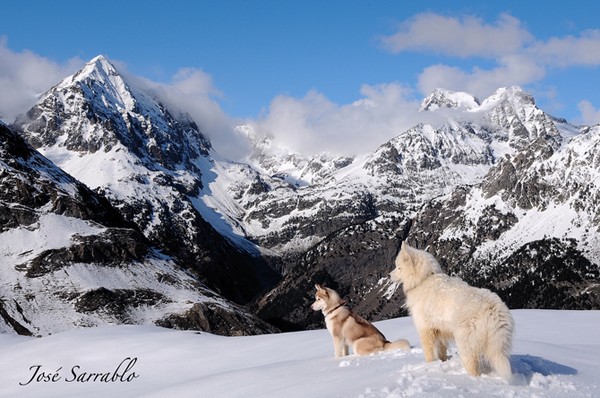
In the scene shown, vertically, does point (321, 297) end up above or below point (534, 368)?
above

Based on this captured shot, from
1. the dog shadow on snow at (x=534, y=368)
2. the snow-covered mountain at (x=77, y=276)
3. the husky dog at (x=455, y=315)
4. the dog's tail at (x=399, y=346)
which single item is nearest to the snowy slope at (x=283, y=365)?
the dog shadow on snow at (x=534, y=368)

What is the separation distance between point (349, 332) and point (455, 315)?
17.7 ft

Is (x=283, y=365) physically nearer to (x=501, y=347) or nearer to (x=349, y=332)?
(x=349, y=332)

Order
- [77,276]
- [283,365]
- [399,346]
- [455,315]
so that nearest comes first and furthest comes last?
[455,315] < [399,346] < [283,365] < [77,276]

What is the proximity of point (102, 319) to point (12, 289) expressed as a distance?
1018 inches

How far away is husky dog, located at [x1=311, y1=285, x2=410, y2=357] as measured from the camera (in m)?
16.7

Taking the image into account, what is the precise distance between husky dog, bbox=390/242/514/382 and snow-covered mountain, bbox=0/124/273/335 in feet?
439

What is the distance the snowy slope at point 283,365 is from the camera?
38.7 ft

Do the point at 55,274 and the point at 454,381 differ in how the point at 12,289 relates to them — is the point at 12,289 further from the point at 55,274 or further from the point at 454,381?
the point at 454,381

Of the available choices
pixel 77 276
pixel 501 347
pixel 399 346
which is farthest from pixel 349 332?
pixel 77 276

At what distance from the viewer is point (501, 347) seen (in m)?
11.4

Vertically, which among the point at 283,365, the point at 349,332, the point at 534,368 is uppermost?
the point at 349,332

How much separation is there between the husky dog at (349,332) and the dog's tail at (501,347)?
5.24 metres

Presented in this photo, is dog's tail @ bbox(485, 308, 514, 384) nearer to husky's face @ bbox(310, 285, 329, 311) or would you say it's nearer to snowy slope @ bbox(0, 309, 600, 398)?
snowy slope @ bbox(0, 309, 600, 398)
